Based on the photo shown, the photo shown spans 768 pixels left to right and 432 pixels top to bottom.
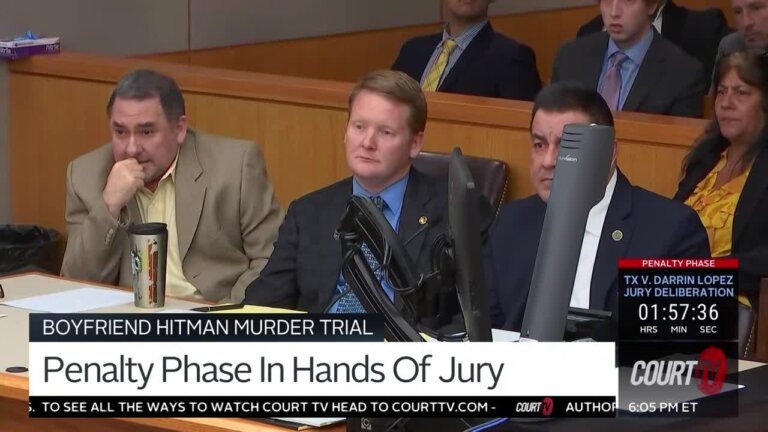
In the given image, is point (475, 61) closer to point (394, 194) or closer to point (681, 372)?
point (394, 194)

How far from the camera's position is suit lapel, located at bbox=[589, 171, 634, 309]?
3.20m

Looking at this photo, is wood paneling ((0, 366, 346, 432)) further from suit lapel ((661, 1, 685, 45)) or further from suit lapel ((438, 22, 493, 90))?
suit lapel ((661, 1, 685, 45))

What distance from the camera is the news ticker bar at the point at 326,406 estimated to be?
216cm

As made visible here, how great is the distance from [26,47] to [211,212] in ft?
6.07

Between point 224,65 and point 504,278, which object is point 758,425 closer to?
point 504,278

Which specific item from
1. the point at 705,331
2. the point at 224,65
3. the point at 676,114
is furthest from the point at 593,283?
the point at 224,65

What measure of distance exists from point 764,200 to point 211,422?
2.05 metres

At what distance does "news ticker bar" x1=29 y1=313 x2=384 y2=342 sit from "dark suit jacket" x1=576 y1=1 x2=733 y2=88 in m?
4.30

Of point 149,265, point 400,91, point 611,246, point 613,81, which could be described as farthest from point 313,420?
point 613,81

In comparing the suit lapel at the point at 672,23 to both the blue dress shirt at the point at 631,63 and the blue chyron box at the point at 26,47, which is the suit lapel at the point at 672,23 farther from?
the blue chyron box at the point at 26,47

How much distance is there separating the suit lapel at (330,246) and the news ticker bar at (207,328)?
3.51 ft

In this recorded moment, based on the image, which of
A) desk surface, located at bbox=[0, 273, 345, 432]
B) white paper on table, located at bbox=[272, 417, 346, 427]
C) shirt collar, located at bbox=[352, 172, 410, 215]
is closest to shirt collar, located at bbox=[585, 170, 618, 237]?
shirt collar, located at bbox=[352, 172, 410, 215]

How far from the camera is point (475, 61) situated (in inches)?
223

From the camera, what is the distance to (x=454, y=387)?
7.10 feet
